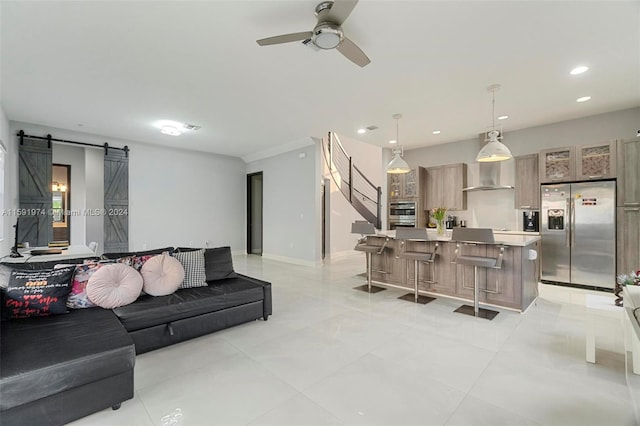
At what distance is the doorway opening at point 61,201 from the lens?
631 centimetres

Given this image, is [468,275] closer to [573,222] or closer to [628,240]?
[573,222]

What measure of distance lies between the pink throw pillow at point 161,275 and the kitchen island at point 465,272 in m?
3.14

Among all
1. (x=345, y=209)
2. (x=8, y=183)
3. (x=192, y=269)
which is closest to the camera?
(x=192, y=269)

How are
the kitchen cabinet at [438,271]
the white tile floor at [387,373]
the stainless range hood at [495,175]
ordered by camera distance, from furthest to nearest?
the stainless range hood at [495,175]
the kitchen cabinet at [438,271]
the white tile floor at [387,373]

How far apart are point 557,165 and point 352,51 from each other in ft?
15.4

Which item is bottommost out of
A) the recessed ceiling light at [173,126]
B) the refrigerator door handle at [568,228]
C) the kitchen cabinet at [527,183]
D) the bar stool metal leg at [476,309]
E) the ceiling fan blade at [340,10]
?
the bar stool metal leg at [476,309]

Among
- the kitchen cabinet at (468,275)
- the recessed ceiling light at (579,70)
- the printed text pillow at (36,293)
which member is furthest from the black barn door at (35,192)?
the recessed ceiling light at (579,70)

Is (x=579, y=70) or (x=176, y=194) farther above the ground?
(x=579, y=70)

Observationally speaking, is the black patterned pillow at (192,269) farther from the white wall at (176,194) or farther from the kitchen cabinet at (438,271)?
the white wall at (176,194)

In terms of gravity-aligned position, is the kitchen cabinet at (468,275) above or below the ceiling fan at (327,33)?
below

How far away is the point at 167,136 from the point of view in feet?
21.4

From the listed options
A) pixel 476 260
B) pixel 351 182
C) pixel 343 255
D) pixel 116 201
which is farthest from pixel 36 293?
pixel 351 182

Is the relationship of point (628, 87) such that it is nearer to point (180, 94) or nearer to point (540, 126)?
point (540, 126)

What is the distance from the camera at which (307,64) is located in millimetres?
3357
